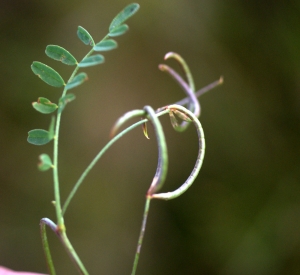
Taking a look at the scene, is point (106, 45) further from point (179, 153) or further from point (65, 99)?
point (179, 153)

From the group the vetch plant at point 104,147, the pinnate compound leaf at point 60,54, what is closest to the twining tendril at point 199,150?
the vetch plant at point 104,147

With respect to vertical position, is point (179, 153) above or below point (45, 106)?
below

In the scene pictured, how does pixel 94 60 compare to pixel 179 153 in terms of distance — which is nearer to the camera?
pixel 94 60

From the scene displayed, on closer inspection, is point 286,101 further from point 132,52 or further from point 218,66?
point 132,52

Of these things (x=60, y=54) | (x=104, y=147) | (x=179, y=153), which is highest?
(x=60, y=54)

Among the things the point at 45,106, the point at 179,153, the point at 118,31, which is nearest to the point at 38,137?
the point at 45,106

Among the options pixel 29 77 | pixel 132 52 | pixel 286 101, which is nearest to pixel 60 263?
pixel 29 77

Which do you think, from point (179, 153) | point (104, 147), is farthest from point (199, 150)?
point (179, 153)

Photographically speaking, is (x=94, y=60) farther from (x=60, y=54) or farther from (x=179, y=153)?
(x=179, y=153)

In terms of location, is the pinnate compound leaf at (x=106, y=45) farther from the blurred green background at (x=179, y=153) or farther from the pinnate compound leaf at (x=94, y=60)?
the blurred green background at (x=179, y=153)
